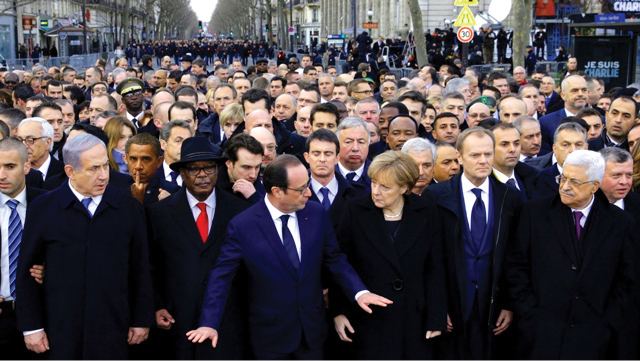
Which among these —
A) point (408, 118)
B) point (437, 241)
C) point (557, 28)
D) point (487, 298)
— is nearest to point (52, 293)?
point (437, 241)

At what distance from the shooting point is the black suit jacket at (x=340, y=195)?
598cm

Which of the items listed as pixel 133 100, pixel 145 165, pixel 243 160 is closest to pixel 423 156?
pixel 243 160

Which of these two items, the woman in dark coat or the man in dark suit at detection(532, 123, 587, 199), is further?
the man in dark suit at detection(532, 123, 587, 199)

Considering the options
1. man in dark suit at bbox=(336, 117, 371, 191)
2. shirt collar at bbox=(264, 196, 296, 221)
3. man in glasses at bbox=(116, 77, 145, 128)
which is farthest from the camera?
man in glasses at bbox=(116, 77, 145, 128)

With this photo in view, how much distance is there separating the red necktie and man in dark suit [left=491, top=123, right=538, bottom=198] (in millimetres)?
2566

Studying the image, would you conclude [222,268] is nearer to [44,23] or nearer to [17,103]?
[17,103]

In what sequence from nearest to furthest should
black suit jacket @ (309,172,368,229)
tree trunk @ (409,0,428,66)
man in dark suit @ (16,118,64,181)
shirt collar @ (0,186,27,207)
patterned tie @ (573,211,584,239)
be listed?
patterned tie @ (573,211,584,239) < shirt collar @ (0,186,27,207) < black suit jacket @ (309,172,368,229) < man in dark suit @ (16,118,64,181) < tree trunk @ (409,0,428,66)

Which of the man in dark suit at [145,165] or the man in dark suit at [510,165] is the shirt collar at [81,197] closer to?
the man in dark suit at [145,165]

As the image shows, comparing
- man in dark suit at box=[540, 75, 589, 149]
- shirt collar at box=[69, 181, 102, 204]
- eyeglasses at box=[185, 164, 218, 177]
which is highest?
man in dark suit at box=[540, 75, 589, 149]

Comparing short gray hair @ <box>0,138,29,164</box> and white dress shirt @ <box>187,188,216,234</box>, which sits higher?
short gray hair @ <box>0,138,29,164</box>

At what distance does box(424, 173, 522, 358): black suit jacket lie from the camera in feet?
18.6

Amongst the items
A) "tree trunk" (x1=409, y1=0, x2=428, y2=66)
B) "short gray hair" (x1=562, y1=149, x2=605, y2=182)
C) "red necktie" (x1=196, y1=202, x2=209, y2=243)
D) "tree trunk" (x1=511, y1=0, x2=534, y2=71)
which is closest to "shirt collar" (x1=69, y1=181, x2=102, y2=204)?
"red necktie" (x1=196, y1=202, x2=209, y2=243)

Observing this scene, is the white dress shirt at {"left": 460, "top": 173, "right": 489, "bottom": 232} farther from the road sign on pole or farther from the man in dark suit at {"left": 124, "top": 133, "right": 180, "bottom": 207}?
the road sign on pole

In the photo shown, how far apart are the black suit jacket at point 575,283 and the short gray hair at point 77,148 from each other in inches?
120
